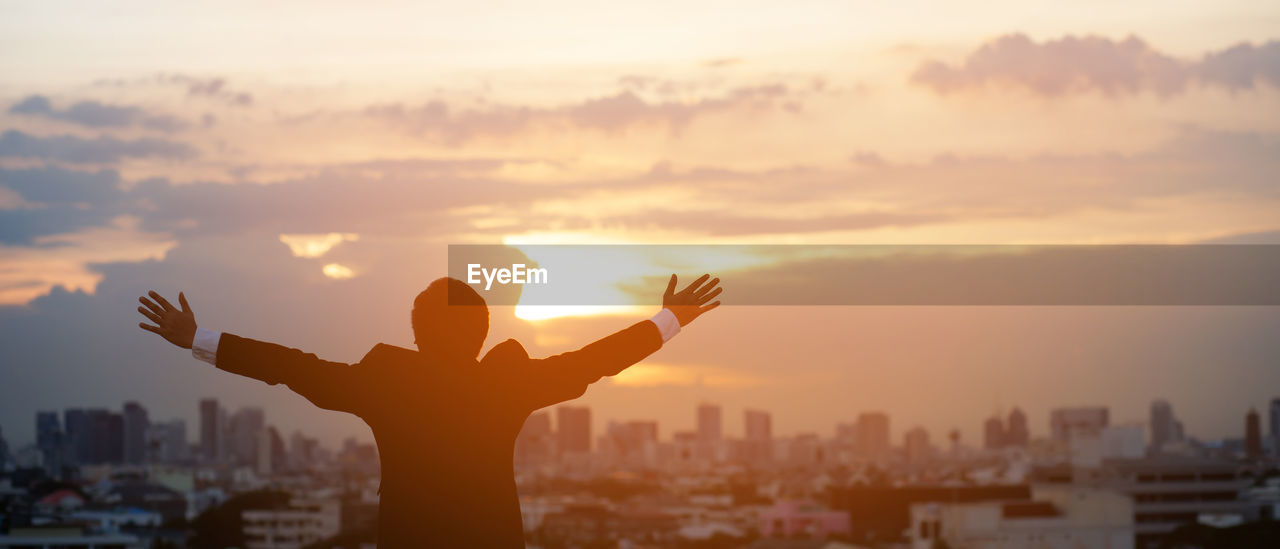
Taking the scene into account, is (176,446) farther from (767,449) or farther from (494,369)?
(494,369)

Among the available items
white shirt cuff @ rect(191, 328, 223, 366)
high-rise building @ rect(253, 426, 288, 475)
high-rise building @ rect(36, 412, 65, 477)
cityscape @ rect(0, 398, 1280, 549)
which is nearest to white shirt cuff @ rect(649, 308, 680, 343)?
white shirt cuff @ rect(191, 328, 223, 366)

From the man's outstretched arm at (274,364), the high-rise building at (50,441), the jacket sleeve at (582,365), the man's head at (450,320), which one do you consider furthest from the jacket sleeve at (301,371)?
the high-rise building at (50,441)

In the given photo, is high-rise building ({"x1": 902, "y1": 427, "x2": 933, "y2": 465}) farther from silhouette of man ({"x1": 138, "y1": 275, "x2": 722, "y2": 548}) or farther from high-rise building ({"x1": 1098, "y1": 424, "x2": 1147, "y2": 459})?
silhouette of man ({"x1": 138, "y1": 275, "x2": 722, "y2": 548})

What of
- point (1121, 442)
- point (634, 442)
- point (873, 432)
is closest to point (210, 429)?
point (634, 442)

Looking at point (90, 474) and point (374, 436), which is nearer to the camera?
point (374, 436)

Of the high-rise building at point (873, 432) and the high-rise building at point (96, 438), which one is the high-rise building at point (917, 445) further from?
the high-rise building at point (96, 438)

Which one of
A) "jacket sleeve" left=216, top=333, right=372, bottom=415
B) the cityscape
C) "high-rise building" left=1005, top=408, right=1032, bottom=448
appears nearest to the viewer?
"jacket sleeve" left=216, top=333, right=372, bottom=415

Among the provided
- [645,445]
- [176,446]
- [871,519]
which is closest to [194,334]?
[871,519]
